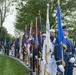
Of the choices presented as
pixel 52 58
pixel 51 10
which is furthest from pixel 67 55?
pixel 51 10

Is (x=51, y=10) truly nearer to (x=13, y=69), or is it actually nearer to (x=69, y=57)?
(x=13, y=69)

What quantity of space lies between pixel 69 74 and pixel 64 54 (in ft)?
2.38

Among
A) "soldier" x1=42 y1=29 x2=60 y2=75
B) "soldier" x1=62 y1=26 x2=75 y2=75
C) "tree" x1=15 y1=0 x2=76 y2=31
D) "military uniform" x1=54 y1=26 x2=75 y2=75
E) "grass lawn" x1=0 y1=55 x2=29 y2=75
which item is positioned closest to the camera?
"military uniform" x1=54 y1=26 x2=75 y2=75

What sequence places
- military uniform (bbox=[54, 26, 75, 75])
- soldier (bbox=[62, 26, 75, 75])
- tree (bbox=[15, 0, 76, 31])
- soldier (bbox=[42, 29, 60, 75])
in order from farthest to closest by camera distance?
1. tree (bbox=[15, 0, 76, 31])
2. soldier (bbox=[42, 29, 60, 75])
3. soldier (bbox=[62, 26, 75, 75])
4. military uniform (bbox=[54, 26, 75, 75])

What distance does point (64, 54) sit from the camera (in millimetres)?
11289

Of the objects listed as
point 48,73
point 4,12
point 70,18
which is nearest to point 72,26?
point 70,18

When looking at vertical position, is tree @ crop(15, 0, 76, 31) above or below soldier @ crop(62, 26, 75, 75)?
above

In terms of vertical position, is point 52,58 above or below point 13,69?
above

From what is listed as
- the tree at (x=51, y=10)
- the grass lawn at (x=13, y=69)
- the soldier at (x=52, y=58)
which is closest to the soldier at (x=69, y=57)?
the soldier at (x=52, y=58)

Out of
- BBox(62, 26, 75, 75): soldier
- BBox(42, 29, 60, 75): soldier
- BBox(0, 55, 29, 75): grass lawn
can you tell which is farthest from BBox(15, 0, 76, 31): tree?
BBox(62, 26, 75, 75): soldier

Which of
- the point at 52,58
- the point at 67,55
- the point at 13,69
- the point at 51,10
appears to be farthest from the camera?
the point at 51,10

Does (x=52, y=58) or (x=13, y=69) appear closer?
(x=52, y=58)

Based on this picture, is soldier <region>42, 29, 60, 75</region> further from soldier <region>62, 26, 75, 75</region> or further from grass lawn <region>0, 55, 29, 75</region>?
grass lawn <region>0, 55, 29, 75</region>

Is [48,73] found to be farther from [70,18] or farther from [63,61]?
[70,18]
